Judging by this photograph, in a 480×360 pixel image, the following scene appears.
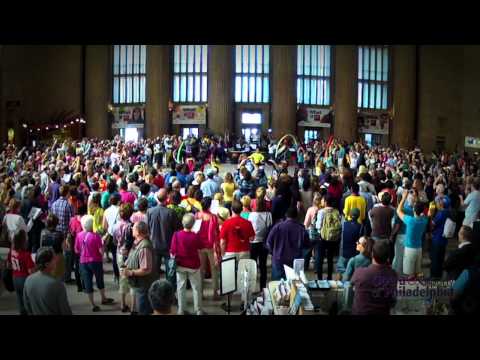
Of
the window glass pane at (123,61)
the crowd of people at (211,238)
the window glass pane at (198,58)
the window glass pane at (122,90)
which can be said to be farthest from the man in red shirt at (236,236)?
the window glass pane at (123,61)

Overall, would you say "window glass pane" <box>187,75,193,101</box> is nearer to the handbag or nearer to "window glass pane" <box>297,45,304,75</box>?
"window glass pane" <box>297,45,304,75</box>

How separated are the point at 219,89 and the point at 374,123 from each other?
11.4 metres

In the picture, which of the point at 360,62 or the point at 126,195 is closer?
the point at 126,195

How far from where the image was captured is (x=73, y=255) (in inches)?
381

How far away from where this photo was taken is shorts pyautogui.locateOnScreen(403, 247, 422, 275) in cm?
925

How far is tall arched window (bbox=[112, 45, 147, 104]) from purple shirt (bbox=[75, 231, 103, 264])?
3275 centimetres

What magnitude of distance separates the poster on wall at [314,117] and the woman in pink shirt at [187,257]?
1251 inches

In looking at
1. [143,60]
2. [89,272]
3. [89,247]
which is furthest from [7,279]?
[143,60]

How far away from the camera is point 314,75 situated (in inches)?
1588

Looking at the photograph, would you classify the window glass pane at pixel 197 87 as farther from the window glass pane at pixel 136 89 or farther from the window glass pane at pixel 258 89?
the window glass pane at pixel 136 89

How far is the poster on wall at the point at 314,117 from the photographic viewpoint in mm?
39188

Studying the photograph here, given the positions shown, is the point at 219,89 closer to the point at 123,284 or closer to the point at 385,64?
the point at 385,64

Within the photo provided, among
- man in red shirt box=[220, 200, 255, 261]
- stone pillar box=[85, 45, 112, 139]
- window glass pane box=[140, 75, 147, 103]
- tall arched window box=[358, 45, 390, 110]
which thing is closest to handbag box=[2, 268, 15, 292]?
man in red shirt box=[220, 200, 255, 261]
